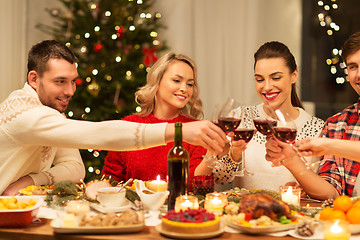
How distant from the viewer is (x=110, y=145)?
79.7 inches

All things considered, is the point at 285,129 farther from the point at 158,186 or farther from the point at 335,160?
the point at 335,160

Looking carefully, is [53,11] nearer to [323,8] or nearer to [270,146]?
[323,8]

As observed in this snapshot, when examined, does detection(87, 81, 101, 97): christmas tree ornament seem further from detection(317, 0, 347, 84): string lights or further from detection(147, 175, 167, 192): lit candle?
detection(147, 175, 167, 192): lit candle

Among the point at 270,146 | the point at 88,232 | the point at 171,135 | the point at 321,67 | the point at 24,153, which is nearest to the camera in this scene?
the point at 88,232

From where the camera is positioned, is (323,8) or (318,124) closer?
(318,124)

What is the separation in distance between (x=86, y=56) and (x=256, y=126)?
2993 mm

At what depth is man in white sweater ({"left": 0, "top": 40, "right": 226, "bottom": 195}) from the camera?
77.2 inches

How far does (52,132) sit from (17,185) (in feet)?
1.39

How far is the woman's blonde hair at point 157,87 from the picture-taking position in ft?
10.4

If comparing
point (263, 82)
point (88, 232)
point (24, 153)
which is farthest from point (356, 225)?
point (24, 153)

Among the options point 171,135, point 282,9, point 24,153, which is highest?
point 282,9

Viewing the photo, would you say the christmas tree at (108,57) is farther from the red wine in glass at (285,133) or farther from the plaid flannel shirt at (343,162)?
the red wine in glass at (285,133)

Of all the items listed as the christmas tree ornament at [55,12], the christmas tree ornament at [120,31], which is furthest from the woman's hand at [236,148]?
the christmas tree ornament at [55,12]

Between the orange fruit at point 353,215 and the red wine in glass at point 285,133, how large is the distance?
392mm
